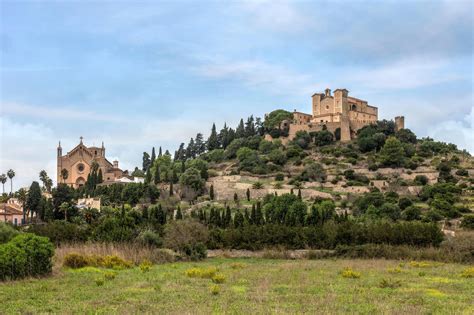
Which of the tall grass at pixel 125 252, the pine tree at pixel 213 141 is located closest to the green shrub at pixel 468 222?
the tall grass at pixel 125 252

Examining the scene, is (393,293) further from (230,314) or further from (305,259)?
(305,259)

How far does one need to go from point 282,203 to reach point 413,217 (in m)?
9.79

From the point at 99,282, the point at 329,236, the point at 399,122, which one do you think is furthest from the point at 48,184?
the point at 99,282

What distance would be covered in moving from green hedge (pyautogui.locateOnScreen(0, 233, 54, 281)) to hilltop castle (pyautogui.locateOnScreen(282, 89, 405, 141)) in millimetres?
59558

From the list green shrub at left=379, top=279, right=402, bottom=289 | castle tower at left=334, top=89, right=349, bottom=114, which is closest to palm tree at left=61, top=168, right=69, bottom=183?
castle tower at left=334, top=89, right=349, bottom=114

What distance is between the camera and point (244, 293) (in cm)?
1416

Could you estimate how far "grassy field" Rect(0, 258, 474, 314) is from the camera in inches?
472

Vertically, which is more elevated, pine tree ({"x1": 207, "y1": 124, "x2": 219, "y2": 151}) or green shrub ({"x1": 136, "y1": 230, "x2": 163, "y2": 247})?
pine tree ({"x1": 207, "y1": 124, "x2": 219, "y2": 151})

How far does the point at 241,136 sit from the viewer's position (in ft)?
266

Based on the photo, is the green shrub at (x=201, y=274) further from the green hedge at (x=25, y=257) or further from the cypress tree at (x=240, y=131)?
the cypress tree at (x=240, y=131)

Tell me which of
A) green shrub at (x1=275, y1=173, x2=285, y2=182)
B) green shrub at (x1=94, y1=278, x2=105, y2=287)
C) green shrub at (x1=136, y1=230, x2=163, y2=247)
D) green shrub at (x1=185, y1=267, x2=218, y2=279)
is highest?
green shrub at (x1=275, y1=173, x2=285, y2=182)

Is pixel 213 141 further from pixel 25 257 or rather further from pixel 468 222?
pixel 25 257

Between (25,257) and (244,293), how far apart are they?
23.2 feet

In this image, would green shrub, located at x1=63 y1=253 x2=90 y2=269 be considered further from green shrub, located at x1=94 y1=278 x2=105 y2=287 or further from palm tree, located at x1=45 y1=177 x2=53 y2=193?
palm tree, located at x1=45 y1=177 x2=53 y2=193
